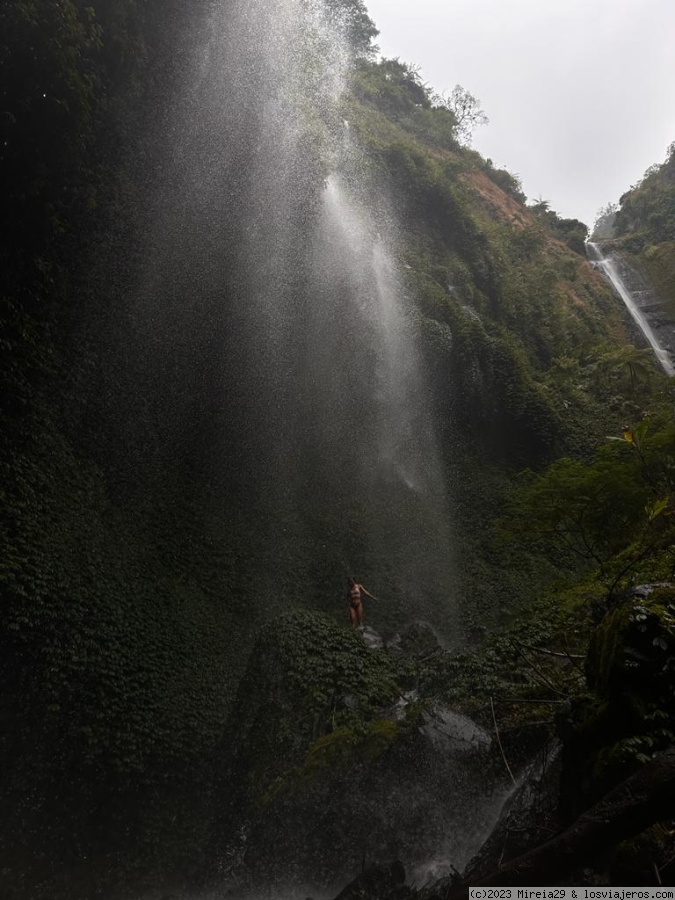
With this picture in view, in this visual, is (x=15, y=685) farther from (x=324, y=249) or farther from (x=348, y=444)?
(x=324, y=249)

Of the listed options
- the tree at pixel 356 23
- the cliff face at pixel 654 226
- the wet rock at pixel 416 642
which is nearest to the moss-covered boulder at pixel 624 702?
the wet rock at pixel 416 642

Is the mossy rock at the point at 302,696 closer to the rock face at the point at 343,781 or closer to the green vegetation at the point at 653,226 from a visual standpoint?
the rock face at the point at 343,781

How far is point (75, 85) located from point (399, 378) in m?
11.4

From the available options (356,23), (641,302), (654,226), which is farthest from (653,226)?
(356,23)

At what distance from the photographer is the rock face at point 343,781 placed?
6.21 m

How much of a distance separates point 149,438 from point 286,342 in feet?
18.2

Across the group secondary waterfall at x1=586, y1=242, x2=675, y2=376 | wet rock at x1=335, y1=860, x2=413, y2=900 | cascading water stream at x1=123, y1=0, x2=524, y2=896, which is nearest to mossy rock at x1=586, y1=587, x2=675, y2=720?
wet rock at x1=335, y1=860, x2=413, y2=900

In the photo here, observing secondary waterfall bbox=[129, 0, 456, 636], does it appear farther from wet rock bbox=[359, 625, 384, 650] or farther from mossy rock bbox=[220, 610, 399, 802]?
mossy rock bbox=[220, 610, 399, 802]

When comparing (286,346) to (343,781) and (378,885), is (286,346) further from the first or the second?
(378,885)

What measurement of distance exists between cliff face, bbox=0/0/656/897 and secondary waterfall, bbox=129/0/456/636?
97mm

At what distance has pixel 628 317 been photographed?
2594cm

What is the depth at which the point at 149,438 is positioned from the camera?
11.9 meters

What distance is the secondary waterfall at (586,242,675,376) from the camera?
23.7 metres

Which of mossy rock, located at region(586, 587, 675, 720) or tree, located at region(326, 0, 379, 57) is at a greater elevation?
tree, located at region(326, 0, 379, 57)
